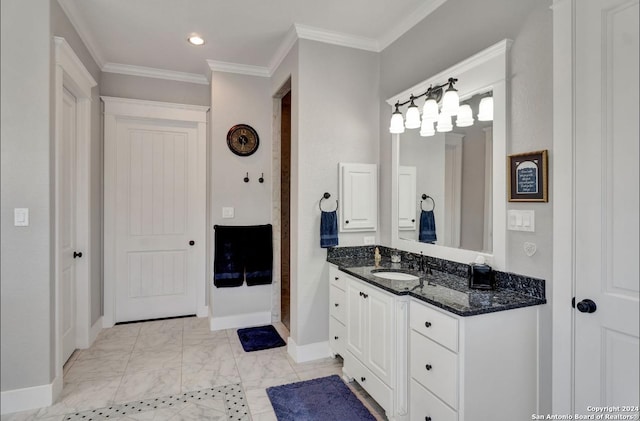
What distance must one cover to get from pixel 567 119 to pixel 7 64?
10.4 ft

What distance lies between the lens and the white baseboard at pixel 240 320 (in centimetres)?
369

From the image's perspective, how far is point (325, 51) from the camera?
3012mm

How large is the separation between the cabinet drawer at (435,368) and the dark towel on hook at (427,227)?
33.6 inches

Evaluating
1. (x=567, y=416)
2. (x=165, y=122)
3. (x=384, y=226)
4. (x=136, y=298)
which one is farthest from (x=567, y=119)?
(x=136, y=298)

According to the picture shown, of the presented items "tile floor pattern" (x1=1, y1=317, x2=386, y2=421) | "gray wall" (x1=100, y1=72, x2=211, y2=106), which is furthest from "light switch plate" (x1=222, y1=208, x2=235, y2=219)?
"gray wall" (x1=100, y1=72, x2=211, y2=106)

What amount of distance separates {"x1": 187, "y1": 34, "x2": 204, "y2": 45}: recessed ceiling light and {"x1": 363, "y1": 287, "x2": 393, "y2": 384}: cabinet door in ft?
8.35

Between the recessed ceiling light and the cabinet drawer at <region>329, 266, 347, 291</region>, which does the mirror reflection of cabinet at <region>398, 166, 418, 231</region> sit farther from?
the recessed ceiling light

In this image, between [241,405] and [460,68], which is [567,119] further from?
[241,405]

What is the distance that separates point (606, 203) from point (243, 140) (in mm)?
3111

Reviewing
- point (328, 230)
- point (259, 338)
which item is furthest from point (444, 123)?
point (259, 338)

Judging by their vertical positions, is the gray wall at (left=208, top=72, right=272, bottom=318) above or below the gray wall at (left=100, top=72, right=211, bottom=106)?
below

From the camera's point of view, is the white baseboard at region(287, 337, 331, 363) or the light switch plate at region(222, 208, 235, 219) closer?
the white baseboard at region(287, 337, 331, 363)

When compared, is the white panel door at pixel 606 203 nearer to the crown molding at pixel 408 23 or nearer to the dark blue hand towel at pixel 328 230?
the crown molding at pixel 408 23

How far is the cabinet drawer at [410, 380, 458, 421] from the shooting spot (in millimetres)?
1698
